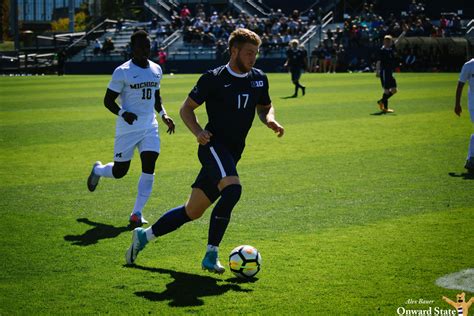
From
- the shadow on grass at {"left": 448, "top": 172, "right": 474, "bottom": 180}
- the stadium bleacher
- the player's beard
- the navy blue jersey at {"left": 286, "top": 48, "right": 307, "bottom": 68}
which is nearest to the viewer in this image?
the player's beard

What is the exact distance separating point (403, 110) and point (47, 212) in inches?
633

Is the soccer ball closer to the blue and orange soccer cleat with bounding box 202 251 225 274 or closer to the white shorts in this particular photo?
the blue and orange soccer cleat with bounding box 202 251 225 274

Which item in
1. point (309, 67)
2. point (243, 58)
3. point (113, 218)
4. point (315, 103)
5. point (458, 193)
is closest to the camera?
point (243, 58)

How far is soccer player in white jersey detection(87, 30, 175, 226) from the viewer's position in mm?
9336

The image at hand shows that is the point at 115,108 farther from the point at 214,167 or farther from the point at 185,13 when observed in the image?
the point at 185,13

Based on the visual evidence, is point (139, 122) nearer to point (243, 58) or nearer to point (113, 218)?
point (113, 218)

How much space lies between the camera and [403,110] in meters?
23.4

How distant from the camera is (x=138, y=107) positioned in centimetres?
956

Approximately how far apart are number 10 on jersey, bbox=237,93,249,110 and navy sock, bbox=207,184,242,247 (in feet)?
2.70

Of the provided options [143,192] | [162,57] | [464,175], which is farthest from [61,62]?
[143,192]

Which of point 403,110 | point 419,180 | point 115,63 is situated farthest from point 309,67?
point 419,180

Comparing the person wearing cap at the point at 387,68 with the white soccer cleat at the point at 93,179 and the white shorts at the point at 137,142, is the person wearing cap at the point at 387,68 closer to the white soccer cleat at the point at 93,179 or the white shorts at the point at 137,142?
the white soccer cleat at the point at 93,179

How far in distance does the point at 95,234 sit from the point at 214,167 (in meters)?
2.44

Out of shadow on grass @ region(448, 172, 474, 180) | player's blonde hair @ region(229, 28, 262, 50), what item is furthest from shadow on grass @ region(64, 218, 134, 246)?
shadow on grass @ region(448, 172, 474, 180)
